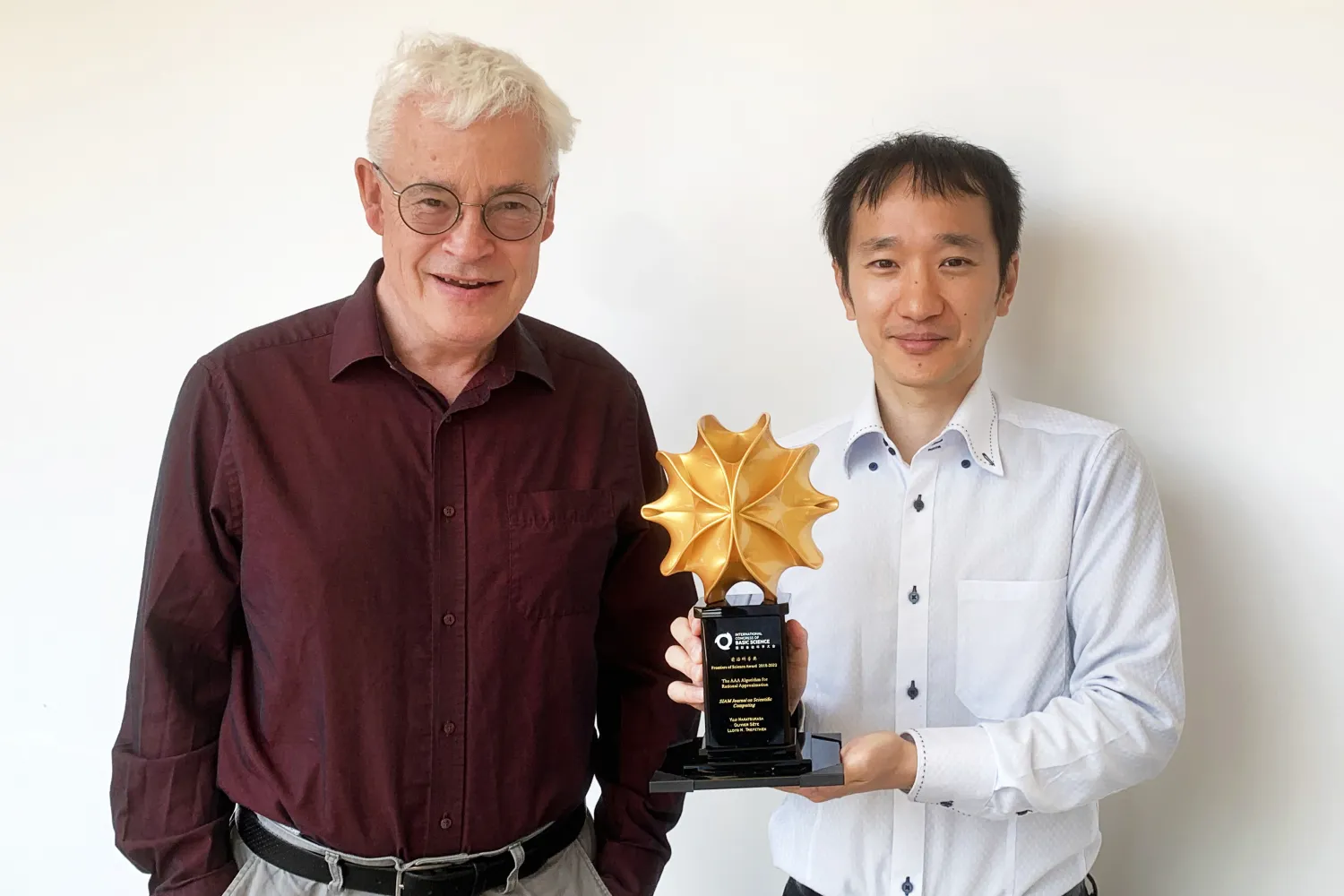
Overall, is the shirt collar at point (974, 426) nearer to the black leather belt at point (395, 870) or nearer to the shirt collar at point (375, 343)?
the shirt collar at point (375, 343)

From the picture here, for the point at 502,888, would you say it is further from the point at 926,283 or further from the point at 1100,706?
the point at 926,283

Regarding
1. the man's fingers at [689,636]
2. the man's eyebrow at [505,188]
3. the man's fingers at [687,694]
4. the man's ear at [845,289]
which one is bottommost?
the man's fingers at [687,694]

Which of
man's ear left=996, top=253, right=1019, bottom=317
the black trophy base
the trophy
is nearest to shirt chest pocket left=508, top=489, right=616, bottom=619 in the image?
the trophy

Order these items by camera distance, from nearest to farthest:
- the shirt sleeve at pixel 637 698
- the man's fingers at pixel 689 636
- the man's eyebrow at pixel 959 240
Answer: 1. the man's fingers at pixel 689 636
2. the man's eyebrow at pixel 959 240
3. the shirt sleeve at pixel 637 698

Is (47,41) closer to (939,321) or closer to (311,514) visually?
(311,514)

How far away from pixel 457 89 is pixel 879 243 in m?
0.59

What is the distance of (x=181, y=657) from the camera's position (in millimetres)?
1475

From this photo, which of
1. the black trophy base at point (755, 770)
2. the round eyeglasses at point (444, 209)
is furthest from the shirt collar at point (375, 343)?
the black trophy base at point (755, 770)

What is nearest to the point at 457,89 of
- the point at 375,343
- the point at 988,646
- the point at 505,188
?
the point at 505,188

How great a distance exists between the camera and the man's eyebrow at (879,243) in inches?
59.6

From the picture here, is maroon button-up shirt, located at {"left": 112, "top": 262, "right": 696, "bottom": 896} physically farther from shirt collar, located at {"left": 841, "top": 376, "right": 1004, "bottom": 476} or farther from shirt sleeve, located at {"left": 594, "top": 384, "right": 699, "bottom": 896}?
shirt collar, located at {"left": 841, "top": 376, "right": 1004, "bottom": 476}

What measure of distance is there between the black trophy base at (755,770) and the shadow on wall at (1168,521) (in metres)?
0.64

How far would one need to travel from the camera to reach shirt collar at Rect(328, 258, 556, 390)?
4.82 feet

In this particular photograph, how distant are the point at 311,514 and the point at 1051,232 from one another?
46.9 inches
